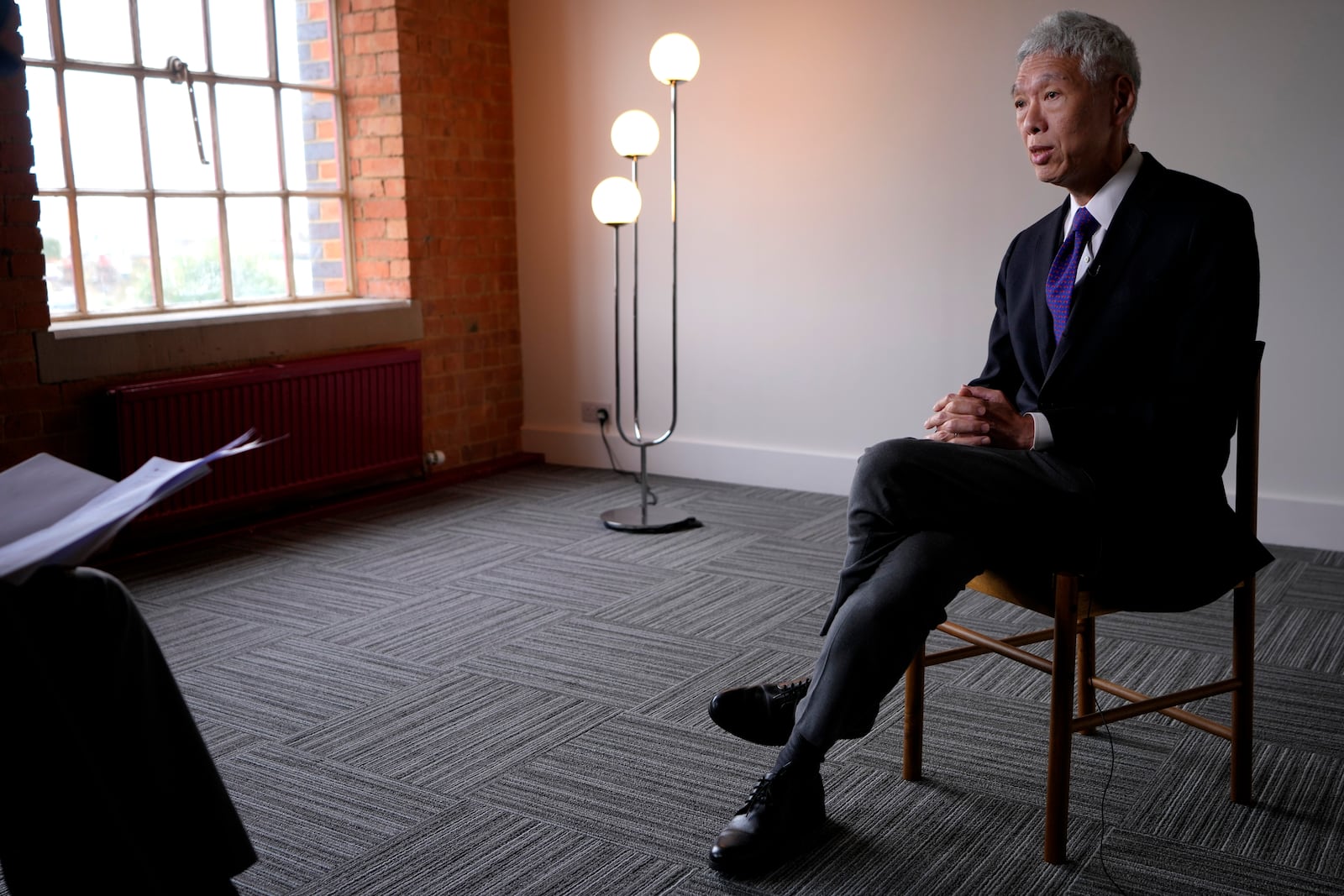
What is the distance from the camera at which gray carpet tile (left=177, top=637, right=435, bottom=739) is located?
2686 millimetres

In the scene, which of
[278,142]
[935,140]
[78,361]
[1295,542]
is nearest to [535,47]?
[278,142]

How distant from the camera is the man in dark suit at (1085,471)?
1900 millimetres

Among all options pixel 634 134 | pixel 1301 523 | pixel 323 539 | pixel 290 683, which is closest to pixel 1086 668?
pixel 290 683

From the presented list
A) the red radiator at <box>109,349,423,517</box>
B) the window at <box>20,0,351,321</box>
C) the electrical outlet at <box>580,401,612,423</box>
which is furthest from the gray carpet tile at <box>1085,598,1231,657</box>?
the window at <box>20,0,351,321</box>

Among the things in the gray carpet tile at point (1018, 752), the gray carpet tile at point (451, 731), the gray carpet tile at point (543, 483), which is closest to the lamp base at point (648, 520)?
the gray carpet tile at point (543, 483)

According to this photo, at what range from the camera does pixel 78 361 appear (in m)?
3.87

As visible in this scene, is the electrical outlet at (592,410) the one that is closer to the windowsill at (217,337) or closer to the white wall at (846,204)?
the white wall at (846,204)

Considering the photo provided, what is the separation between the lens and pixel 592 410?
18.2 feet

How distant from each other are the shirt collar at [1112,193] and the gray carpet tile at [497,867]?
4.34 feet

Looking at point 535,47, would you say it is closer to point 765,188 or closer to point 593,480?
point 765,188

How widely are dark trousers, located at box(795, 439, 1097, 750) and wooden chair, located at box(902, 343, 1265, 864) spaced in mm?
91

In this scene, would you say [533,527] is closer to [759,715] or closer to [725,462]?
[725,462]

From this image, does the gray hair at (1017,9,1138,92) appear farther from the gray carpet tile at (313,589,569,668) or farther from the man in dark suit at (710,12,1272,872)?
the gray carpet tile at (313,589,569,668)

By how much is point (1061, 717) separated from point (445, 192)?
3913 mm
